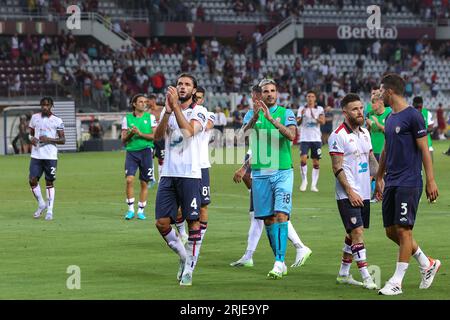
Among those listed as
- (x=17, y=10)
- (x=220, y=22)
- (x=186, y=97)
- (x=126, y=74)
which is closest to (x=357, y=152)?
(x=186, y=97)

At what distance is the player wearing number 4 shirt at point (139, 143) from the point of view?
2133 cm

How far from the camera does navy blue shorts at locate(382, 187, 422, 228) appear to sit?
1214 cm

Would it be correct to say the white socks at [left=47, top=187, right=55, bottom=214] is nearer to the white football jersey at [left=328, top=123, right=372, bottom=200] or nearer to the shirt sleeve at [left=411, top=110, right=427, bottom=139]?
the white football jersey at [left=328, top=123, right=372, bottom=200]

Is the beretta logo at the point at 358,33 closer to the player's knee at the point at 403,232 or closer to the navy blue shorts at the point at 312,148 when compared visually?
the navy blue shorts at the point at 312,148

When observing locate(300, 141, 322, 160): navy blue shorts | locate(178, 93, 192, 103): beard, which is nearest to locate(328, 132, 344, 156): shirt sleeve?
locate(178, 93, 192, 103): beard

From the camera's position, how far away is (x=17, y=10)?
57250mm

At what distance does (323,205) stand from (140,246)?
7.45 metres

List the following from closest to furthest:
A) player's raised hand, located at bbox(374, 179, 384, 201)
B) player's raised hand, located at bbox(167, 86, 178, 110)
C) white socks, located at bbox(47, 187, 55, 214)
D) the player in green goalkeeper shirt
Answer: player's raised hand, located at bbox(167, 86, 178, 110) → player's raised hand, located at bbox(374, 179, 384, 201) → white socks, located at bbox(47, 187, 55, 214) → the player in green goalkeeper shirt

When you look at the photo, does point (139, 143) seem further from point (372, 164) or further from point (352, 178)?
point (352, 178)

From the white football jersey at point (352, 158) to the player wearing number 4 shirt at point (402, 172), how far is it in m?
0.74

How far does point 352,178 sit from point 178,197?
2.02 m

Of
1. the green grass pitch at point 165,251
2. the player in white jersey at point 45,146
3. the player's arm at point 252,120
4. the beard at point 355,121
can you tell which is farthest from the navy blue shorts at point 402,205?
the player in white jersey at point 45,146

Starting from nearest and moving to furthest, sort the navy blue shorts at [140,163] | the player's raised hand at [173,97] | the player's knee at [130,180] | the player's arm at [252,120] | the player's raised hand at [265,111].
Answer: the player's raised hand at [173,97] < the player's raised hand at [265,111] < the player's arm at [252,120] < the player's knee at [130,180] < the navy blue shorts at [140,163]
